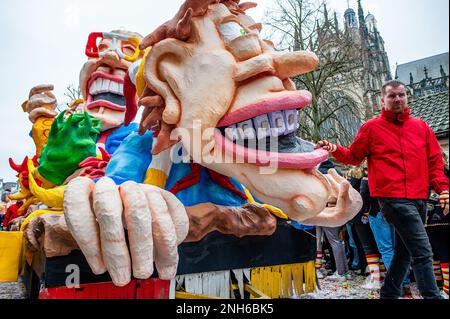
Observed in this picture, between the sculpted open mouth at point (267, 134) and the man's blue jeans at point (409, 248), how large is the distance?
0.80m

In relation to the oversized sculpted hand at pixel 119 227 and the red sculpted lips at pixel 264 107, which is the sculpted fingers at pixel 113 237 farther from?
the red sculpted lips at pixel 264 107

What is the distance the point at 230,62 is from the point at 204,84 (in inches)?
4.1

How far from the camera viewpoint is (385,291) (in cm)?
171

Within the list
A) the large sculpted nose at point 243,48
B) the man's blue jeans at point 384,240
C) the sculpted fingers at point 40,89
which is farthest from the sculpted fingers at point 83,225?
the man's blue jeans at point 384,240

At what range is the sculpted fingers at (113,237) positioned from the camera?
0.79 meters

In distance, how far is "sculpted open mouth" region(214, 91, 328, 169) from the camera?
0.99 metres

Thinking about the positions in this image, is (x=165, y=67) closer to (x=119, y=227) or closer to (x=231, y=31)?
(x=231, y=31)

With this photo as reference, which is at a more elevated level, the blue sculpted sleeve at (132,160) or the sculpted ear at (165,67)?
the sculpted ear at (165,67)

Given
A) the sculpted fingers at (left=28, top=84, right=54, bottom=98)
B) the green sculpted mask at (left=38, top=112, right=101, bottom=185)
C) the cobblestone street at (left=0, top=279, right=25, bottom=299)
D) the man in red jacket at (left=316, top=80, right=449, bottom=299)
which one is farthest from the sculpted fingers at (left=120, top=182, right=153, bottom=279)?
the sculpted fingers at (left=28, top=84, right=54, bottom=98)

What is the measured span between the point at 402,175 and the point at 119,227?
137 cm

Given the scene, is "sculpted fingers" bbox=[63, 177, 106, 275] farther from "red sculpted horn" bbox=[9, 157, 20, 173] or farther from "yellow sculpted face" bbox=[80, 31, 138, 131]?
"red sculpted horn" bbox=[9, 157, 20, 173]

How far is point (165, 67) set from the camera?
109 centimetres

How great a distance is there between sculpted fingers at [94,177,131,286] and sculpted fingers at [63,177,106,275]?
23 millimetres
